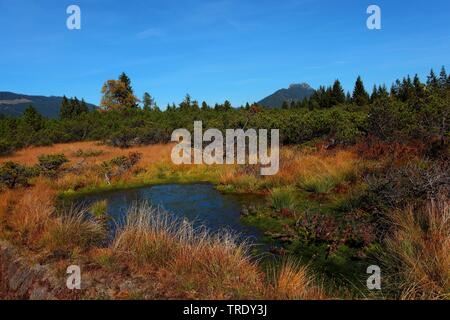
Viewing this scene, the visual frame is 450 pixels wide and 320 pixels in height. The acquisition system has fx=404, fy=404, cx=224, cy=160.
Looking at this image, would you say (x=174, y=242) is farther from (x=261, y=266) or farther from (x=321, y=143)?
(x=321, y=143)

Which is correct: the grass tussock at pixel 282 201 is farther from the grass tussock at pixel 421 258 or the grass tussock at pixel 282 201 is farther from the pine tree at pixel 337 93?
the pine tree at pixel 337 93

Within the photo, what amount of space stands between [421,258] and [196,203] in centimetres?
806

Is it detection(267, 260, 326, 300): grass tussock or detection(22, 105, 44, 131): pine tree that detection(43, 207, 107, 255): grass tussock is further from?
detection(22, 105, 44, 131): pine tree

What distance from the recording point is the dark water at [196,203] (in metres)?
10.2

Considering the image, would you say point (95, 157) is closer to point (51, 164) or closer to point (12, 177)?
point (51, 164)

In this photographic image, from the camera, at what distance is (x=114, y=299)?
5418 millimetres

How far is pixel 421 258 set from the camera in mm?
5793

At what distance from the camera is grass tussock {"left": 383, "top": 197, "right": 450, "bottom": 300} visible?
510cm

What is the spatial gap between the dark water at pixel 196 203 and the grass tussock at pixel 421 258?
10.4 feet

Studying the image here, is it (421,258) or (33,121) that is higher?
(33,121)

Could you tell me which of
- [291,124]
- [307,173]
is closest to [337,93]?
[291,124]

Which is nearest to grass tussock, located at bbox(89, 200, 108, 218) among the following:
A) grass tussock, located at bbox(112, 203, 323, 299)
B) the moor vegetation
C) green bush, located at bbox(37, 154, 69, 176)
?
the moor vegetation

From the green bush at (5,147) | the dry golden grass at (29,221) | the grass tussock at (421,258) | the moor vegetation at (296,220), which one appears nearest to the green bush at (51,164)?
the moor vegetation at (296,220)
